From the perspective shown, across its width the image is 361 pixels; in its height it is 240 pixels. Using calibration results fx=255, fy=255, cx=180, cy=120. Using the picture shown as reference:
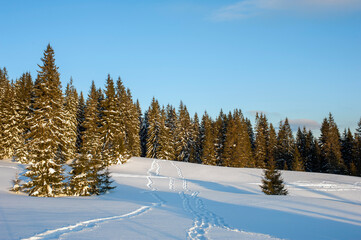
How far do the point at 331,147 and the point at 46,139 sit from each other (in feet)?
219

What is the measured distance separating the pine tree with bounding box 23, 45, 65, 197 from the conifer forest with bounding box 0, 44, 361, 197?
0.08 m

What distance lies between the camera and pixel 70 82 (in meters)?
55.8

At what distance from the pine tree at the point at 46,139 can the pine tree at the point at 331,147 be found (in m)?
63.3

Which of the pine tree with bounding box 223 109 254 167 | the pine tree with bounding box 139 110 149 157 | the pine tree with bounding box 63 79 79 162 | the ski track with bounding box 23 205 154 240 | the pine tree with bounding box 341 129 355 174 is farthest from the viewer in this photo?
the pine tree with bounding box 139 110 149 157

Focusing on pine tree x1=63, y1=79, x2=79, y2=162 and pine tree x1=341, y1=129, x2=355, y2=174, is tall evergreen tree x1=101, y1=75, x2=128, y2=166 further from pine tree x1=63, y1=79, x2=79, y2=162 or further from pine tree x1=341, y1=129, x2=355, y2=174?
pine tree x1=341, y1=129, x2=355, y2=174

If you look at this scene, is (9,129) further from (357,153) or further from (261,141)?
(357,153)

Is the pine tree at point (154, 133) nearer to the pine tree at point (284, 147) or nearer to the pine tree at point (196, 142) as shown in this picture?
the pine tree at point (196, 142)

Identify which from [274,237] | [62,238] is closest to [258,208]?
[274,237]

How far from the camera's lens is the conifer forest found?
930 inches

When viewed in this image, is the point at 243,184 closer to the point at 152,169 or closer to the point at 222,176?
the point at 222,176

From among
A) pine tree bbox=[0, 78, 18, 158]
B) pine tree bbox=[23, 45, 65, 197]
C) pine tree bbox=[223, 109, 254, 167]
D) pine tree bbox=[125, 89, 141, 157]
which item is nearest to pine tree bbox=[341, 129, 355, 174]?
pine tree bbox=[223, 109, 254, 167]

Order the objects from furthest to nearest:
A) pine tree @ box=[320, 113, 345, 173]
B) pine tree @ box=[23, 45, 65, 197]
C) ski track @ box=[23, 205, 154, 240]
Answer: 1. pine tree @ box=[320, 113, 345, 173]
2. pine tree @ box=[23, 45, 65, 197]
3. ski track @ box=[23, 205, 154, 240]

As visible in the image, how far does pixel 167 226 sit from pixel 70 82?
173ft

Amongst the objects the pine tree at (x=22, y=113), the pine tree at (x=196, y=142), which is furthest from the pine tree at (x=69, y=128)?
the pine tree at (x=196, y=142)
